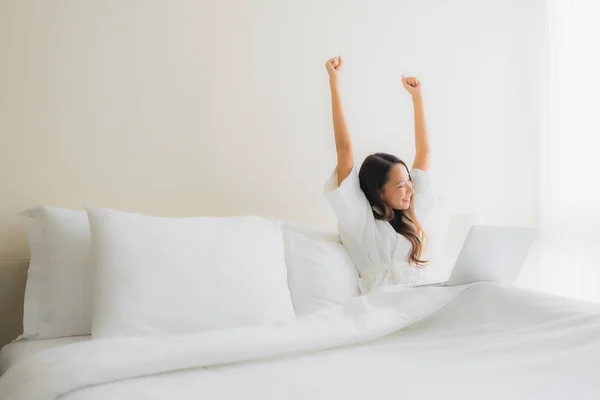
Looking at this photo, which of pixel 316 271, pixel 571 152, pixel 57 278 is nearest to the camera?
pixel 57 278

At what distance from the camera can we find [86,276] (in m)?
1.76

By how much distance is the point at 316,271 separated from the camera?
2.03 metres

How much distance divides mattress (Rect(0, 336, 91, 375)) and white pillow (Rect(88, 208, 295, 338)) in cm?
13

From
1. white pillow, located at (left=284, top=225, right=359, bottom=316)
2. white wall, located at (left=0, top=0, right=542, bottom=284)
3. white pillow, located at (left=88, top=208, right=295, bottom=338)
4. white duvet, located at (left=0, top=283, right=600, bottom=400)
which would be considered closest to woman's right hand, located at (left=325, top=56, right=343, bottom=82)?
white wall, located at (left=0, top=0, right=542, bottom=284)

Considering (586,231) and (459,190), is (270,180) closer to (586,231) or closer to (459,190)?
(459,190)

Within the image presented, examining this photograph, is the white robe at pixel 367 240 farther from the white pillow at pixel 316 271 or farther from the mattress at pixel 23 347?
the mattress at pixel 23 347

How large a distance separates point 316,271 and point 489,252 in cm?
55

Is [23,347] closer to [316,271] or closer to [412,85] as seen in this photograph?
[316,271]

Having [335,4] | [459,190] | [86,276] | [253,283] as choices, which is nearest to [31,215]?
[86,276]

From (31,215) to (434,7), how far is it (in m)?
2.01

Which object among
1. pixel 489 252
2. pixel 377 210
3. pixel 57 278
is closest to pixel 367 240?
pixel 377 210

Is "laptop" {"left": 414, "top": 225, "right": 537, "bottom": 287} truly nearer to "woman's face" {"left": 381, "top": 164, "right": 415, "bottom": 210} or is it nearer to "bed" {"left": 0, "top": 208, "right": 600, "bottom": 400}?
"bed" {"left": 0, "top": 208, "right": 600, "bottom": 400}

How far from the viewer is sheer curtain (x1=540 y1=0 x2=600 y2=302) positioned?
9.43 ft

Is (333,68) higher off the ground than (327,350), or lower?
higher
